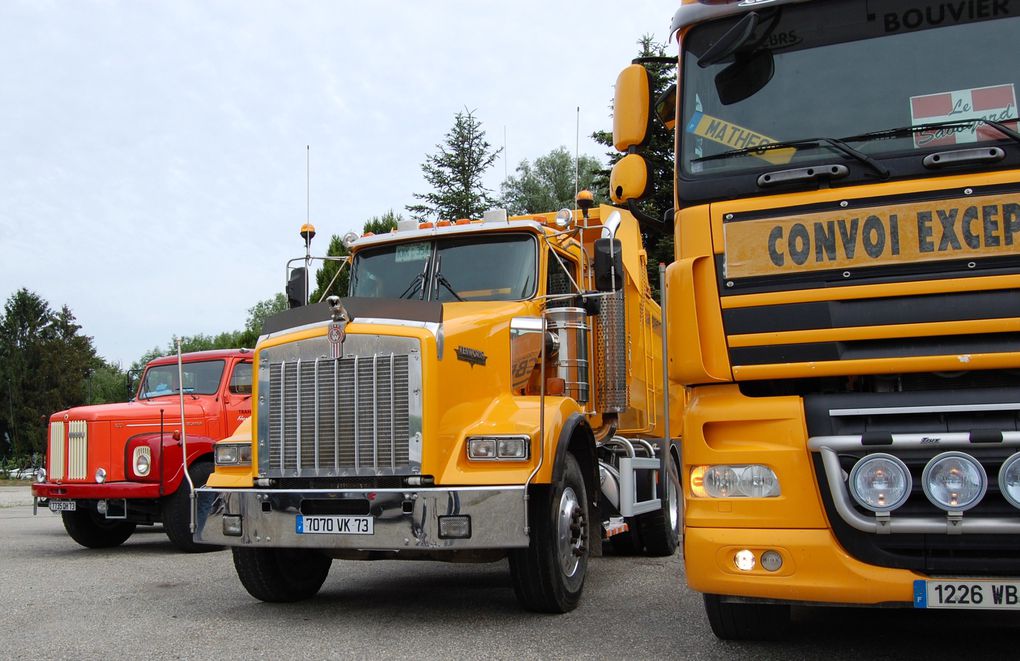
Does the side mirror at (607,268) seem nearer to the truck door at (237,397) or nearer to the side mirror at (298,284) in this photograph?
the side mirror at (298,284)

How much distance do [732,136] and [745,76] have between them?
338 millimetres

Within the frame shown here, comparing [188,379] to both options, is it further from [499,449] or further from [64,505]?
[499,449]

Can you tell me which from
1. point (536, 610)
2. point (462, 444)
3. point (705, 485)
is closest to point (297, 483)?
point (462, 444)

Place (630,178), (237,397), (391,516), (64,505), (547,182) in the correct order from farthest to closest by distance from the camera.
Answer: (547,182)
(237,397)
(64,505)
(391,516)
(630,178)

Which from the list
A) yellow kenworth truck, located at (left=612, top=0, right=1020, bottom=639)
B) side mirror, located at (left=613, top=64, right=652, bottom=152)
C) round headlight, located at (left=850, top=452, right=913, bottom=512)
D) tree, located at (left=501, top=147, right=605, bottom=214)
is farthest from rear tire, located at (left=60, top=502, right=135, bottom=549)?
tree, located at (left=501, top=147, right=605, bottom=214)

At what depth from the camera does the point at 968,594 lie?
156 inches

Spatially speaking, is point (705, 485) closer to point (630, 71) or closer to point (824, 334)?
point (824, 334)

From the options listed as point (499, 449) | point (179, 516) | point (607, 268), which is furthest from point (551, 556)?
point (179, 516)

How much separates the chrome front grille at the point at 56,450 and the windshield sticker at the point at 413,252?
5594mm

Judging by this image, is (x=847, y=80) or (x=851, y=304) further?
(x=847, y=80)

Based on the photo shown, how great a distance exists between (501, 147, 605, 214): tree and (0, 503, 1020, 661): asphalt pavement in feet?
128

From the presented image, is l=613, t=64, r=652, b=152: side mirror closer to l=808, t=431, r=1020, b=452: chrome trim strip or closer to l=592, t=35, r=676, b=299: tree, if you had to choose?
l=592, t=35, r=676, b=299: tree

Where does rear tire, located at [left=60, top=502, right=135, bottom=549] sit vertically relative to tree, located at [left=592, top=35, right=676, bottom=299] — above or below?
below

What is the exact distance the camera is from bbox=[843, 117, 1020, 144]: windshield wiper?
426 cm
